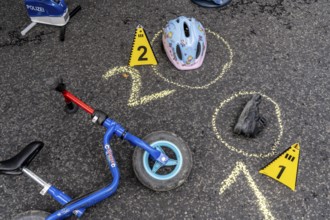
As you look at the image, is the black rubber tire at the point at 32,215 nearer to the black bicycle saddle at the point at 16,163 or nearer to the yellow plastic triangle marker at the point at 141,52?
the black bicycle saddle at the point at 16,163

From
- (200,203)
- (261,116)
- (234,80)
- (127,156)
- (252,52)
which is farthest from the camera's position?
(252,52)

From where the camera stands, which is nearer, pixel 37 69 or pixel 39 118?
pixel 39 118

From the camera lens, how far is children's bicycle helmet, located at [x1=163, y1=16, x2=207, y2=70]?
2529 mm

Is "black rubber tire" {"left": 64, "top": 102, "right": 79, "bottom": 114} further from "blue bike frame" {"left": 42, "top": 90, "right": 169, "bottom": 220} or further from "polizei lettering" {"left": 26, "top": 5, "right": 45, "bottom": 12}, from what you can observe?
"polizei lettering" {"left": 26, "top": 5, "right": 45, "bottom": 12}

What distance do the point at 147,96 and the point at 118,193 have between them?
80 cm

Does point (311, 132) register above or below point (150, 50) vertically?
below

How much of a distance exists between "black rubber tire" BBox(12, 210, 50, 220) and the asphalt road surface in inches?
5.4

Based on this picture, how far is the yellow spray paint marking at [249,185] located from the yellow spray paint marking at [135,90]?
790 mm

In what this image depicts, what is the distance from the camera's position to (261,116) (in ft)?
7.94

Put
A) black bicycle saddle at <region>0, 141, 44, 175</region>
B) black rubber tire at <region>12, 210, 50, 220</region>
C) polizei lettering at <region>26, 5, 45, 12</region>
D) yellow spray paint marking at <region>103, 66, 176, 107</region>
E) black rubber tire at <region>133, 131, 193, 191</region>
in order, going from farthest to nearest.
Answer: polizei lettering at <region>26, 5, 45, 12</region> → yellow spray paint marking at <region>103, 66, 176, 107</region> → black rubber tire at <region>133, 131, 193, 191</region> → black rubber tire at <region>12, 210, 50, 220</region> → black bicycle saddle at <region>0, 141, 44, 175</region>

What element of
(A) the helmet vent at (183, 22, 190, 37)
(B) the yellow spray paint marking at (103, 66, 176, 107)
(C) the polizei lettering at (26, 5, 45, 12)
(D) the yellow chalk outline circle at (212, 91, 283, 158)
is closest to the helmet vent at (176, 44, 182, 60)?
(A) the helmet vent at (183, 22, 190, 37)

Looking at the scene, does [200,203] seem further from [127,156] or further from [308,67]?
[308,67]

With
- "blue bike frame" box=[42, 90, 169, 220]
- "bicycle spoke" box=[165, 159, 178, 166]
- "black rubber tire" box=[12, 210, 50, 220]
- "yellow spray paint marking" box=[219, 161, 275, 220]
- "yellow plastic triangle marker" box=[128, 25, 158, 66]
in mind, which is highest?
"yellow plastic triangle marker" box=[128, 25, 158, 66]

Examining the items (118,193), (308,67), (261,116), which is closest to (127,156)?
(118,193)
